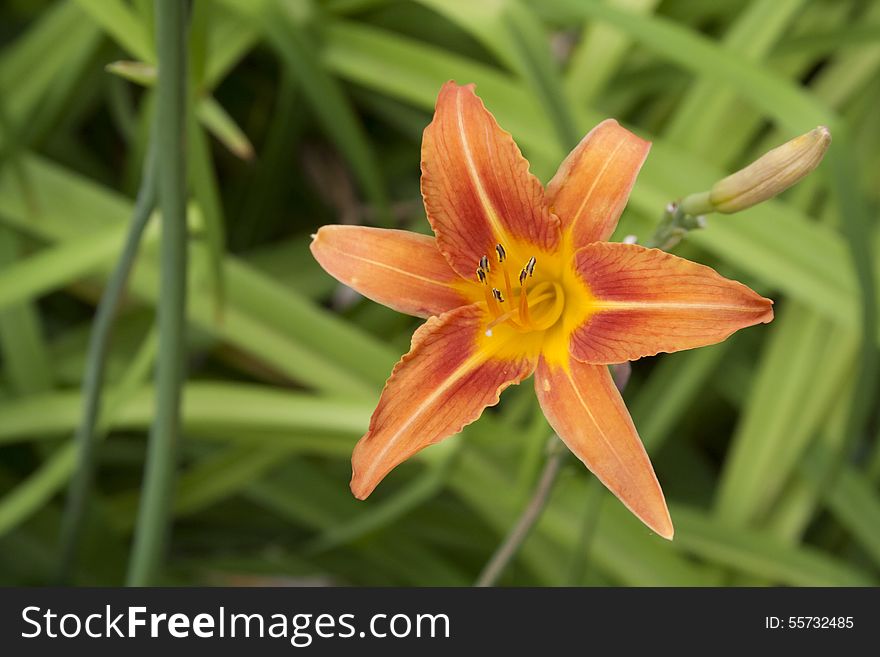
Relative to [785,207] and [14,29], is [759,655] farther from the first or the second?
[14,29]

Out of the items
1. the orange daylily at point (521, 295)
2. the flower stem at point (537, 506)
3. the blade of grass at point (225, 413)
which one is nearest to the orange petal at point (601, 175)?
the orange daylily at point (521, 295)

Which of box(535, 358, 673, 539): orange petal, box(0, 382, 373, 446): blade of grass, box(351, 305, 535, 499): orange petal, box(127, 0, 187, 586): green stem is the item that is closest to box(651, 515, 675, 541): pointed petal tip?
box(535, 358, 673, 539): orange petal

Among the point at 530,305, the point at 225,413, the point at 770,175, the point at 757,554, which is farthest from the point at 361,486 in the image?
the point at 757,554

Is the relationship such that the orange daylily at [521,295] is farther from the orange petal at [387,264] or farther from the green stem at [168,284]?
the green stem at [168,284]

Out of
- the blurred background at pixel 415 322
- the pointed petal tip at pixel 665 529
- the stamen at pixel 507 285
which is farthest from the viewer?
the blurred background at pixel 415 322

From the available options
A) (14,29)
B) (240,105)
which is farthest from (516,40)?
(14,29)

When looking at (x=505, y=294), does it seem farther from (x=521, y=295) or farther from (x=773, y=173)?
(x=773, y=173)

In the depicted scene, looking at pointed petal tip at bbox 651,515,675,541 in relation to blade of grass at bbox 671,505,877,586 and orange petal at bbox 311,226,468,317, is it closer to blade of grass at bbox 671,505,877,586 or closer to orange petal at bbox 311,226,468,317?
orange petal at bbox 311,226,468,317
